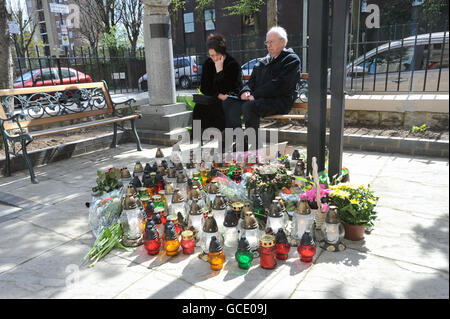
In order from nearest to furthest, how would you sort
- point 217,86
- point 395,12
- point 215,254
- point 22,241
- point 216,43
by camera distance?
point 215,254, point 22,241, point 216,43, point 217,86, point 395,12

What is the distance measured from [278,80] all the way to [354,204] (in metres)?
2.27

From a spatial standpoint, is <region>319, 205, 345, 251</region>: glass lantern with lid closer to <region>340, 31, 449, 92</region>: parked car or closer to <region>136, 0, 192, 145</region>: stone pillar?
<region>340, 31, 449, 92</region>: parked car

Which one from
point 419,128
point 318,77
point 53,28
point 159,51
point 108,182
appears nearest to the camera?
point 318,77

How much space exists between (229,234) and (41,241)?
153 cm

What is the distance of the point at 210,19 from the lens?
89.8 feet

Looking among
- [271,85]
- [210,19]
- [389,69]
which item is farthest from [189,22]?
[271,85]

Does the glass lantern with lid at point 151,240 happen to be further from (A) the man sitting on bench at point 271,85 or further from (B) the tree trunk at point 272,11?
(B) the tree trunk at point 272,11

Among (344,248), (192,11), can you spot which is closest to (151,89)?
(344,248)

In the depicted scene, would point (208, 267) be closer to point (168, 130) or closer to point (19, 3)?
point (168, 130)

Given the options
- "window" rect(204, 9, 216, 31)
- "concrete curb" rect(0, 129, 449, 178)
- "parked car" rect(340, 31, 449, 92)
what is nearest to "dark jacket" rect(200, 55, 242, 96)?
"concrete curb" rect(0, 129, 449, 178)

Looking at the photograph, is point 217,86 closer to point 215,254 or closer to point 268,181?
point 268,181

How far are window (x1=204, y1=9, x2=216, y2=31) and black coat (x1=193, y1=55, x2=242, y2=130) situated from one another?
2333 centimetres
